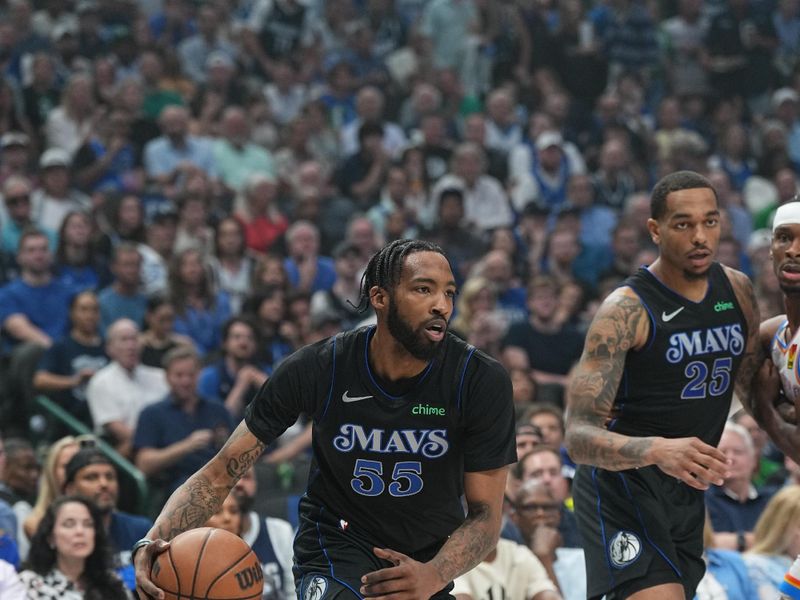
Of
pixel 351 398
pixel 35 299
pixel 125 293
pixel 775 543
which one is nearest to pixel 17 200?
pixel 35 299

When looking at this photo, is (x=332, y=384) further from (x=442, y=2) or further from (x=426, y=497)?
(x=442, y=2)

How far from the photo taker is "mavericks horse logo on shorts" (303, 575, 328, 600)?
488 centimetres

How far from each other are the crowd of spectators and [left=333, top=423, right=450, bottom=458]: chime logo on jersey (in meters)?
2.66

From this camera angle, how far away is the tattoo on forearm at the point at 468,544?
15.3 ft

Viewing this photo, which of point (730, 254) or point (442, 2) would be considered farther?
point (442, 2)

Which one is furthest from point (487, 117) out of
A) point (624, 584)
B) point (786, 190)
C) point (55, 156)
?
point (624, 584)

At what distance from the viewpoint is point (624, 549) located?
553 centimetres

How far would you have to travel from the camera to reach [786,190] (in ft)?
48.2

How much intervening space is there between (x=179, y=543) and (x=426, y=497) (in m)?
0.90

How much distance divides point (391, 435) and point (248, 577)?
27.8 inches

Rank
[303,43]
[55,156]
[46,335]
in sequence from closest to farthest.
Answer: [46,335]
[55,156]
[303,43]

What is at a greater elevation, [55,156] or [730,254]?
[55,156]

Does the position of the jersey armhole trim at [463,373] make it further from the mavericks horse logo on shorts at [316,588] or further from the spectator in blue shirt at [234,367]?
the spectator in blue shirt at [234,367]

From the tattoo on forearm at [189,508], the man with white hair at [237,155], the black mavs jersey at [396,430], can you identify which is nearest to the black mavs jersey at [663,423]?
the black mavs jersey at [396,430]
